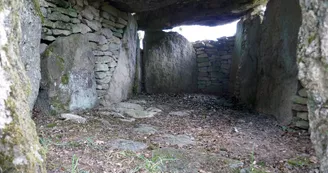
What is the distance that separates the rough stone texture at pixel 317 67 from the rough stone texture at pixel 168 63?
5.08m

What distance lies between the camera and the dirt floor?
2061 mm

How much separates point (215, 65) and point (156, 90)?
71.7 inches

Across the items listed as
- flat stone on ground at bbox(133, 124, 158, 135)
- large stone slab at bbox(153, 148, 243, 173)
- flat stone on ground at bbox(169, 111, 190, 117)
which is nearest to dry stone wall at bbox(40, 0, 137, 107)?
flat stone on ground at bbox(169, 111, 190, 117)

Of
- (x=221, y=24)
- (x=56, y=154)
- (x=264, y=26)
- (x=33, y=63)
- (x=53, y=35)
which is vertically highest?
(x=221, y=24)

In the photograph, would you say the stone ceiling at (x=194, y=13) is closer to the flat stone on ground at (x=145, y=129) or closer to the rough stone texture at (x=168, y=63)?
the rough stone texture at (x=168, y=63)

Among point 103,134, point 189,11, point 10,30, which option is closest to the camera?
point 10,30

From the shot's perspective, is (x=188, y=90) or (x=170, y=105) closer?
(x=170, y=105)

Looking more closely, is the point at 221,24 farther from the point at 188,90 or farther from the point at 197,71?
the point at 188,90

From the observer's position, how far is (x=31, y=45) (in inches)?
118

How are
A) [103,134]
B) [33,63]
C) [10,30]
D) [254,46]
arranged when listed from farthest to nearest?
[254,46]
[33,63]
[103,134]
[10,30]

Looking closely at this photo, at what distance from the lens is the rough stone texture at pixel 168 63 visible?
21.3ft

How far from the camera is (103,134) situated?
2.86 m

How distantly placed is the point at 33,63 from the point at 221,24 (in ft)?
15.3

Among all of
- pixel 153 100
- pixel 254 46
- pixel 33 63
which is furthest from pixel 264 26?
pixel 33 63
